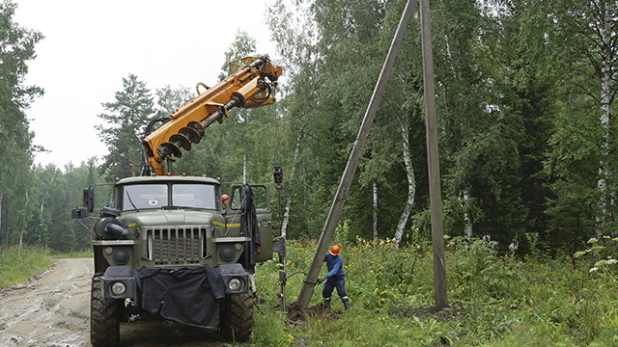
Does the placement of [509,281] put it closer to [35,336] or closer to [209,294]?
[209,294]

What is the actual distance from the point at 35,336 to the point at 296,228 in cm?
2965

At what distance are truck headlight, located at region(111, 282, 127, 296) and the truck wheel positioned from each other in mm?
396

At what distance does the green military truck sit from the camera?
7.60m

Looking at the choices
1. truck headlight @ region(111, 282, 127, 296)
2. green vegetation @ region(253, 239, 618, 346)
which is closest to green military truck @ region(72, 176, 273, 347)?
truck headlight @ region(111, 282, 127, 296)

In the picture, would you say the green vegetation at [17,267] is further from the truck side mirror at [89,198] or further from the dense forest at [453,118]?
the truck side mirror at [89,198]

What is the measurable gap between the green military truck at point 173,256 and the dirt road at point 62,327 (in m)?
0.49

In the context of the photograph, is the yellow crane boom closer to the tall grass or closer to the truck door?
the truck door

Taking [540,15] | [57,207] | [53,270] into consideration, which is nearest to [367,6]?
[540,15]

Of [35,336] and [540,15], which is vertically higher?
[540,15]

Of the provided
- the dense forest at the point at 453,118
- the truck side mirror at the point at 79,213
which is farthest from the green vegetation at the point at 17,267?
the truck side mirror at the point at 79,213

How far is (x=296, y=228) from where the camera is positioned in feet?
126

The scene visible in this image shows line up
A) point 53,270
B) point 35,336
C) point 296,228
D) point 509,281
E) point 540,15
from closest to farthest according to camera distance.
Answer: point 35,336
point 509,281
point 540,15
point 53,270
point 296,228

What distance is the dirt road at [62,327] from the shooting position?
27.9ft

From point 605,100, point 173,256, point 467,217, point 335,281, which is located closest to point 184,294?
point 173,256
